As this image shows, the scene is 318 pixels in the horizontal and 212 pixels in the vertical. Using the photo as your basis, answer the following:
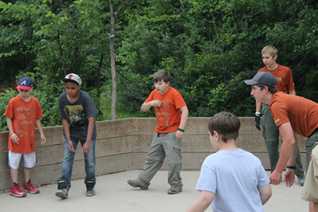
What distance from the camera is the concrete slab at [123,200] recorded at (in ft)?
17.2

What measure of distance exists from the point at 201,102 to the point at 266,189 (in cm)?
608

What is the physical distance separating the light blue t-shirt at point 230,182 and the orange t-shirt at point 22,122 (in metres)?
3.92

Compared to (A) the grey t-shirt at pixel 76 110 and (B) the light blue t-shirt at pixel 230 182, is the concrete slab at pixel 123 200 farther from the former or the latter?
(B) the light blue t-shirt at pixel 230 182

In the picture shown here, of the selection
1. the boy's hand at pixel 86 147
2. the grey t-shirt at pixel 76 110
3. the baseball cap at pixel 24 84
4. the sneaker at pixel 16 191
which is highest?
the baseball cap at pixel 24 84

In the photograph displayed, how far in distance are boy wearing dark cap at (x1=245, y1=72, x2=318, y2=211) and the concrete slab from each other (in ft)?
5.13

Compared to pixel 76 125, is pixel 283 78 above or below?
above

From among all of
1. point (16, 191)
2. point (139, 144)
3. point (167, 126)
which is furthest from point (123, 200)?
point (139, 144)

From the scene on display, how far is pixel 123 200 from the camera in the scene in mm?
5570

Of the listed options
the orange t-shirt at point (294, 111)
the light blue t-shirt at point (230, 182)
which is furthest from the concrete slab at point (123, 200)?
the light blue t-shirt at point (230, 182)

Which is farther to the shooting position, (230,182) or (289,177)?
(289,177)

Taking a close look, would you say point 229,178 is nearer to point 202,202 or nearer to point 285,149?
point 202,202

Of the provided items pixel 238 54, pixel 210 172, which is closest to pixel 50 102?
pixel 238 54

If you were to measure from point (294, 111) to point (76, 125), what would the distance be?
3.19 metres

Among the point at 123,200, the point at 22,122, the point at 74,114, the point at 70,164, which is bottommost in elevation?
the point at 123,200
